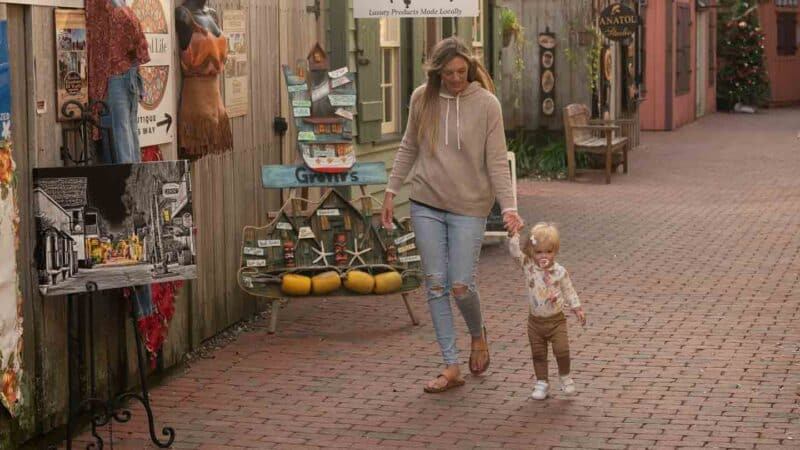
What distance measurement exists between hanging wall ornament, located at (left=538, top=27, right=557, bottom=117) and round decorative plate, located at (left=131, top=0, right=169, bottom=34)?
14.6 meters

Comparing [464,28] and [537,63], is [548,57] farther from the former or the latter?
[464,28]

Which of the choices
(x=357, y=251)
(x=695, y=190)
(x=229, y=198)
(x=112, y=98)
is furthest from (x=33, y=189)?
(x=695, y=190)

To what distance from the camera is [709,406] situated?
7.30 meters

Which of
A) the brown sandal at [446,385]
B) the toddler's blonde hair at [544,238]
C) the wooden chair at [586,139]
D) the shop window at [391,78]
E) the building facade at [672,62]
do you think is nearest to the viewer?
the toddler's blonde hair at [544,238]

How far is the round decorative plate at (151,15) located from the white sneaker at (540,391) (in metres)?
2.65

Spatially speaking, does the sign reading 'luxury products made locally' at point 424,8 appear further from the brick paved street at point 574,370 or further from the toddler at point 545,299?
the toddler at point 545,299

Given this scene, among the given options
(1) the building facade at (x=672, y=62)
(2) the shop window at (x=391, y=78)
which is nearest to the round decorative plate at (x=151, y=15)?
(2) the shop window at (x=391, y=78)

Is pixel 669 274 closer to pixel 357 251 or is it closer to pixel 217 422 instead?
pixel 357 251

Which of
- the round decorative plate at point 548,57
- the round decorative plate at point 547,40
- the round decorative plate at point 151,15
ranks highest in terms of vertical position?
the round decorative plate at point 547,40

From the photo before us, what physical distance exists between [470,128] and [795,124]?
2619cm

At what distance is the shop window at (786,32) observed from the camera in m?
40.6

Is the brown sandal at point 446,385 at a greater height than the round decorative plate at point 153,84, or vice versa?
the round decorative plate at point 153,84

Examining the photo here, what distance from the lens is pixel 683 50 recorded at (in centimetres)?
3152

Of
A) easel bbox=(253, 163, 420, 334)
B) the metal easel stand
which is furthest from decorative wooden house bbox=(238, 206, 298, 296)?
the metal easel stand
